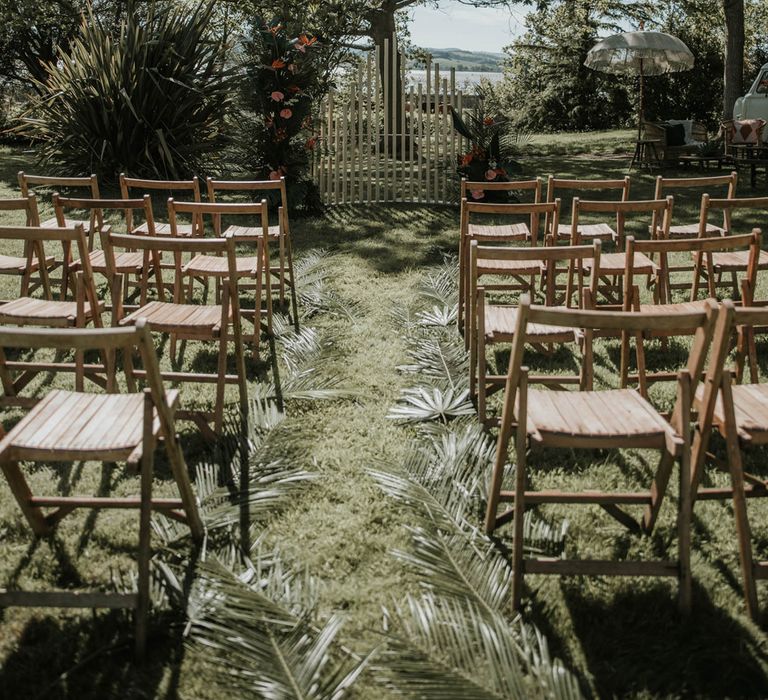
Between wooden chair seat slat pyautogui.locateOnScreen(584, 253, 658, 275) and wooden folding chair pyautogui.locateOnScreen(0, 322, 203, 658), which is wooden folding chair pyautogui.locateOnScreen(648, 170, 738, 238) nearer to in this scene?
wooden chair seat slat pyautogui.locateOnScreen(584, 253, 658, 275)

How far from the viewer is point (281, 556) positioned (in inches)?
117

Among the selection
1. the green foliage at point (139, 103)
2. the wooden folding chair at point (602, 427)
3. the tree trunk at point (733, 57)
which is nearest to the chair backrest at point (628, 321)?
the wooden folding chair at point (602, 427)

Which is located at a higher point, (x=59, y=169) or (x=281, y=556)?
(x=59, y=169)

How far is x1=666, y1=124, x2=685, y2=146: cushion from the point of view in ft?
47.9

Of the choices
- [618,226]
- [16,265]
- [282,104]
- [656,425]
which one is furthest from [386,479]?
[282,104]

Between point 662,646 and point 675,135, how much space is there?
45.5 feet

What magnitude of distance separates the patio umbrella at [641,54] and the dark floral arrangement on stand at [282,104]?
6.33m

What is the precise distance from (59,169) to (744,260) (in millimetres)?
9324

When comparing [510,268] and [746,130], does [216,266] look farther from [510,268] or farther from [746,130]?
[746,130]

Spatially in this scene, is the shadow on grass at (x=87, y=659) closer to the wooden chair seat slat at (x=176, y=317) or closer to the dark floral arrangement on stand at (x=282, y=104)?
the wooden chair seat slat at (x=176, y=317)

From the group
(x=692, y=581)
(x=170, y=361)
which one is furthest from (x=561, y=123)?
(x=692, y=581)

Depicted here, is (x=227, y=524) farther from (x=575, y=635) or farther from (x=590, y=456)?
(x=590, y=456)

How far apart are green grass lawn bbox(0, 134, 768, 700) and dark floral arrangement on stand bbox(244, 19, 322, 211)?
5786 millimetres

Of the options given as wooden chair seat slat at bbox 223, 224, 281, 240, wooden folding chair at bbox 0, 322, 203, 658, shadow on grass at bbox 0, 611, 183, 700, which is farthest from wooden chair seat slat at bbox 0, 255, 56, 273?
shadow on grass at bbox 0, 611, 183, 700
